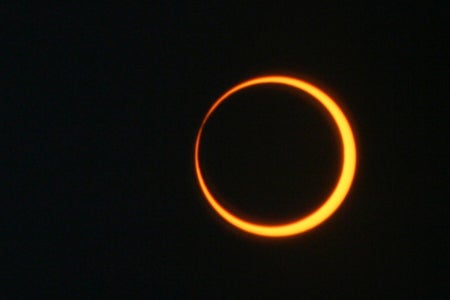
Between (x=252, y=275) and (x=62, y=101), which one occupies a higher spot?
(x=62, y=101)

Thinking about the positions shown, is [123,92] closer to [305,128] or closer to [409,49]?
[305,128]

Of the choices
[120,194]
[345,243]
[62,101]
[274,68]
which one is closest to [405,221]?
[345,243]

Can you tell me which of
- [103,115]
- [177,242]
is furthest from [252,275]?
[103,115]

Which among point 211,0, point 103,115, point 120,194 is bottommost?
point 120,194

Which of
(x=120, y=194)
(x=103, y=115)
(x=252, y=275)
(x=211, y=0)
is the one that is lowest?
(x=252, y=275)

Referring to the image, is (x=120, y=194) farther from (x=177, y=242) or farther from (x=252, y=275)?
(x=252, y=275)

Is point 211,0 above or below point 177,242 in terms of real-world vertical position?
above

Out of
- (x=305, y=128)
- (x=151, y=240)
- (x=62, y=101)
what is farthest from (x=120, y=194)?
(x=305, y=128)
